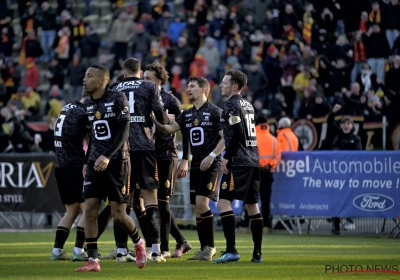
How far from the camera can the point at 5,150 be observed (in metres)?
26.6

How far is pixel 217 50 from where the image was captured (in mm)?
28469

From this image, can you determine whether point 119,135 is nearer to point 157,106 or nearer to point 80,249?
point 157,106

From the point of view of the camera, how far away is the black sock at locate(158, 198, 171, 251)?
1394cm

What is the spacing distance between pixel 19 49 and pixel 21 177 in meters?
13.8

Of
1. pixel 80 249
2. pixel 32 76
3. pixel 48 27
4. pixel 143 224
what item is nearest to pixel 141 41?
pixel 32 76

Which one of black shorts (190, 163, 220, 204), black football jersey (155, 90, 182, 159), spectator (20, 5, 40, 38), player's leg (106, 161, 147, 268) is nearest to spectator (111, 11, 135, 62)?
spectator (20, 5, 40, 38)

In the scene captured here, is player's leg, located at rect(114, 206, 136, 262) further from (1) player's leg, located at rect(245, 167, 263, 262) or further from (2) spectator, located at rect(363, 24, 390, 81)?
(2) spectator, located at rect(363, 24, 390, 81)

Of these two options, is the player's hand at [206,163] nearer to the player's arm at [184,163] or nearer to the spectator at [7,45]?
the player's arm at [184,163]

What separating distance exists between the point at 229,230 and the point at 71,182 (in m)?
2.43

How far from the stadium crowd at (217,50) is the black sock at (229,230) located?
419 inches

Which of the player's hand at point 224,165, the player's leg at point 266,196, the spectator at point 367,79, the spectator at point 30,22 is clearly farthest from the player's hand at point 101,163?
the spectator at point 30,22

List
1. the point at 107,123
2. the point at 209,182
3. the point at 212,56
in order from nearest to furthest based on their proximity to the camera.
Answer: the point at 107,123 < the point at 209,182 < the point at 212,56

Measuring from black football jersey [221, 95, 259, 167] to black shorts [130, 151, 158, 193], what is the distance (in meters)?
1.02

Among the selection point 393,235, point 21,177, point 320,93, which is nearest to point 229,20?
point 320,93
